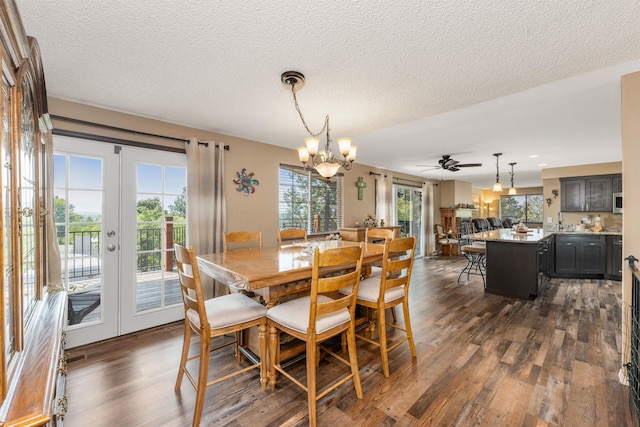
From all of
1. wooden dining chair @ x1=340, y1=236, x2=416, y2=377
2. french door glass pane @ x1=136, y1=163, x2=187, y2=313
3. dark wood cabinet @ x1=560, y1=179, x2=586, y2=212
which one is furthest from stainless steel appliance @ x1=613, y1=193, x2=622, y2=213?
french door glass pane @ x1=136, y1=163, x2=187, y2=313

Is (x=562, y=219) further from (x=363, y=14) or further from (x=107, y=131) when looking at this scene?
(x=107, y=131)

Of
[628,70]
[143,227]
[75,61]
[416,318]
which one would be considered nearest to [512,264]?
[416,318]

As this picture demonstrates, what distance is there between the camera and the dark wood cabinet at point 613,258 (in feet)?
16.5

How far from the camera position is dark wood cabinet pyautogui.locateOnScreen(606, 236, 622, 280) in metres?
5.02

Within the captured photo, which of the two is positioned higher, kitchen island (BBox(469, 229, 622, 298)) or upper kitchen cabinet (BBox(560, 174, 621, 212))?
upper kitchen cabinet (BBox(560, 174, 621, 212))

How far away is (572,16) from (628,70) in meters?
1.08

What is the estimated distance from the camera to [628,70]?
205 cm

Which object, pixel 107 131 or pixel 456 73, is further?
pixel 107 131

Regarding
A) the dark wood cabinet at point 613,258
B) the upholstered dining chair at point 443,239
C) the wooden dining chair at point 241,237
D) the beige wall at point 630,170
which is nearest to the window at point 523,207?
the upholstered dining chair at point 443,239

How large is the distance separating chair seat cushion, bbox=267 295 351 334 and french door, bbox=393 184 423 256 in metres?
5.32

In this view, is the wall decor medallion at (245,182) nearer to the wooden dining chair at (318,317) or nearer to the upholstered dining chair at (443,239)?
the wooden dining chair at (318,317)

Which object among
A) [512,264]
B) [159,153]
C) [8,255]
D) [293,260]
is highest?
[159,153]

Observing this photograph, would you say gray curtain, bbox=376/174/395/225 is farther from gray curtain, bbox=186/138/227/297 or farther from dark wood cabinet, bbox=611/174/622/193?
dark wood cabinet, bbox=611/174/622/193

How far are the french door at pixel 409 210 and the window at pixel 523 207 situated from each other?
573 cm
